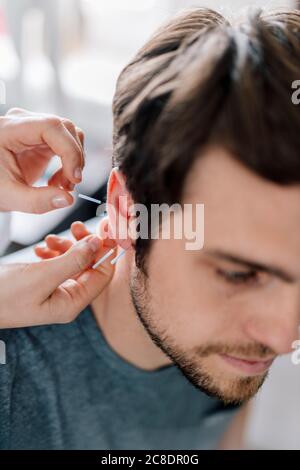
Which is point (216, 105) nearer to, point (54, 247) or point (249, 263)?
point (249, 263)

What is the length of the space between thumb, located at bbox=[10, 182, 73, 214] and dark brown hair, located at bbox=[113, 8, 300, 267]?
11 cm

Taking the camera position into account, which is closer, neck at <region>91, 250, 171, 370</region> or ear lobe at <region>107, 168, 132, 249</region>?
ear lobe at <region>107, 168, 132, 249</region>

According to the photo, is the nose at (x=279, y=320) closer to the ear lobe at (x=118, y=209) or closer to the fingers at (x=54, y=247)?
the ear lobe at (x=118, y=209)

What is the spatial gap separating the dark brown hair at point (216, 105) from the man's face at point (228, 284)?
24mm

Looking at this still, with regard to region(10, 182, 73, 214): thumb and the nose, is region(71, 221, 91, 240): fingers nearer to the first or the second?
region(10, 182, 73, 214): thumb

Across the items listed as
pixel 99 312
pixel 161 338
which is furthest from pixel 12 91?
pixel 161 338

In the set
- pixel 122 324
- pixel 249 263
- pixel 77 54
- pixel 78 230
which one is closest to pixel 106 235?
pixel 78 230

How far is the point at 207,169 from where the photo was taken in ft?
2.34

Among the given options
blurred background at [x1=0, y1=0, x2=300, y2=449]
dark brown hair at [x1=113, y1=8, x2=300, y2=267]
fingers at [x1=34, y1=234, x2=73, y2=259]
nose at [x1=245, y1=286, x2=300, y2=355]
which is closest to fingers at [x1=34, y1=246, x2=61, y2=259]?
fingers at [x1=34, y1=234, x2=73, y2=259]

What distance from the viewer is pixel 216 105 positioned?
2.28 ft

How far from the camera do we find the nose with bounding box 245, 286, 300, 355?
771 mm

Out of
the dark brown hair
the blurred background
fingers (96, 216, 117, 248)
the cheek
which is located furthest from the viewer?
the blurred background
